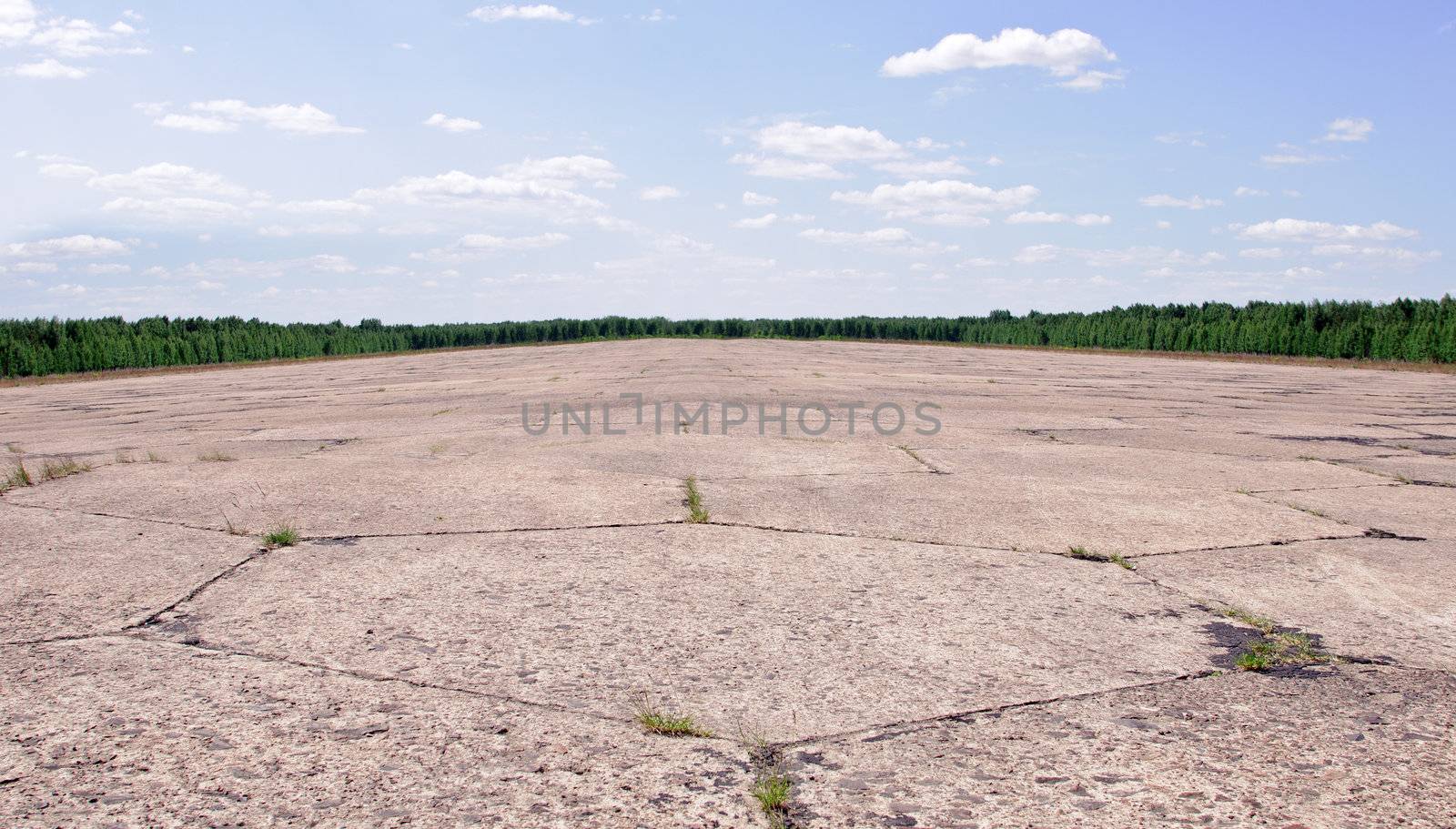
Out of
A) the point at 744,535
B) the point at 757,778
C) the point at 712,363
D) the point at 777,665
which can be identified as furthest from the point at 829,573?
the point at 712,363

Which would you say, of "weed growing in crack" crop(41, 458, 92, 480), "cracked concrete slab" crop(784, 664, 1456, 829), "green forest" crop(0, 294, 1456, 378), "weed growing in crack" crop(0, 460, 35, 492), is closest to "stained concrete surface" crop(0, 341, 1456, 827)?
"cracked concrete slab" crop(784, 664, 1456, 829)

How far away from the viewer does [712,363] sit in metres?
24.2

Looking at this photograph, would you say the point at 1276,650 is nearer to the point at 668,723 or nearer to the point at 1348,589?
the point at 1348,589

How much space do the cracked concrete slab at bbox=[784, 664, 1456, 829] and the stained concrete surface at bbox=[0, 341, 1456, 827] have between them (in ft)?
0.04

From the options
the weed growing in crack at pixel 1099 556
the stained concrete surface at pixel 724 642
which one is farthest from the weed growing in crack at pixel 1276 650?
the weed growing in crack at pixel 1099 556

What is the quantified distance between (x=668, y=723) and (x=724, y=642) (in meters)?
0.71

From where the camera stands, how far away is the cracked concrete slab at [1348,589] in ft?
11.4

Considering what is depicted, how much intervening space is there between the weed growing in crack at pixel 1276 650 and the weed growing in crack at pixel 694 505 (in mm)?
2664

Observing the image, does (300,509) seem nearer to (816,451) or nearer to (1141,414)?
(816,451)

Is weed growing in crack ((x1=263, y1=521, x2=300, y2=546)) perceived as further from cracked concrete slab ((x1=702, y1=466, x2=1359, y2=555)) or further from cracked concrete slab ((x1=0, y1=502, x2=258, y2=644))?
cracked concrete slab ((x1=702, y1=466, x2=1359, y2=555))

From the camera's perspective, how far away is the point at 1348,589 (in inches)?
163

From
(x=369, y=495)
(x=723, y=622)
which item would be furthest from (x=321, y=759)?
(x=369, y=495)

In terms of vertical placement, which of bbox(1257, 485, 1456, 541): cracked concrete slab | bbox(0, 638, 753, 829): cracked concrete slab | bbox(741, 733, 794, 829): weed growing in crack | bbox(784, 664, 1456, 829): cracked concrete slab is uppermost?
bbox(1257, 485, 1456, 541): cracked concrete slab

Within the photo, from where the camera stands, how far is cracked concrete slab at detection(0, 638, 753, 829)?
2240 mm
